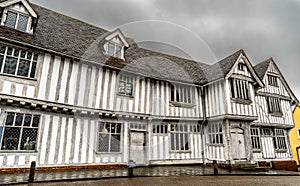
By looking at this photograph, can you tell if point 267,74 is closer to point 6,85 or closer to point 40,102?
point 40,102

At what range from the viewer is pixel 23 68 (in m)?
7.95

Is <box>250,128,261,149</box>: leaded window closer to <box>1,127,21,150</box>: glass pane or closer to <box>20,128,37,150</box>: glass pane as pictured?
<box>20,128,37,150</box>: glass pane

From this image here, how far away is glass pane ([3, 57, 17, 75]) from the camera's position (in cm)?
759

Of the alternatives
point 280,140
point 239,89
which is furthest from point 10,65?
point 280,140

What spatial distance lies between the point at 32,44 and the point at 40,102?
7.86ft

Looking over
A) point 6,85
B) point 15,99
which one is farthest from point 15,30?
point 15,99

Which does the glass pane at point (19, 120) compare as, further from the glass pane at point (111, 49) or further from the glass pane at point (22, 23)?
the glass pane at point (111, 49)

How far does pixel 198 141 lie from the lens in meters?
12.3

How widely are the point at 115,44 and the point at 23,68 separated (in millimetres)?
4758

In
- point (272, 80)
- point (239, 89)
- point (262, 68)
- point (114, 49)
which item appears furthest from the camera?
point (262, 68)

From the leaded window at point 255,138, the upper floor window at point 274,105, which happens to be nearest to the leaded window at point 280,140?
the upper floor window at point 274,105

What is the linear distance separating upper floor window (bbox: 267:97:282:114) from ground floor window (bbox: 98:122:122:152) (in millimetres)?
12337

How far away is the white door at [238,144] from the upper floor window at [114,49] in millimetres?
8007

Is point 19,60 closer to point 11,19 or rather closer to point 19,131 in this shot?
point 11,19
